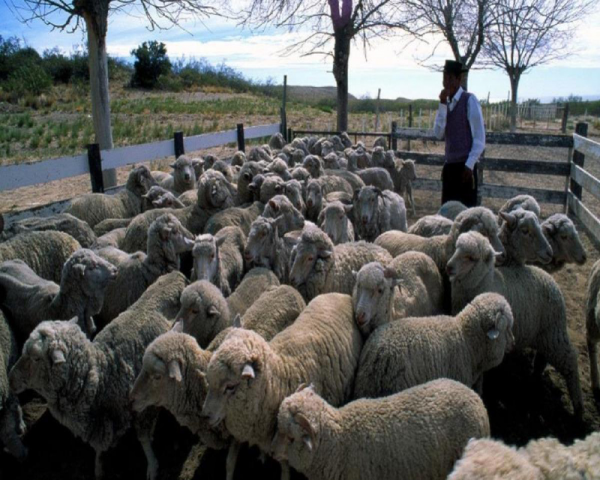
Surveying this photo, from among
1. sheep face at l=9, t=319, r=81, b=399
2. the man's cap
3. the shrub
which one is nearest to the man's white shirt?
the man's cap

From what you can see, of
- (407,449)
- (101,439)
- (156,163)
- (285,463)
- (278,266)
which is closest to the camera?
(407,449)

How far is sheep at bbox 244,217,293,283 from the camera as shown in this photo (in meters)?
5.15

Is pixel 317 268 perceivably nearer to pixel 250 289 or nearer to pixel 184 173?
pixel 250 289

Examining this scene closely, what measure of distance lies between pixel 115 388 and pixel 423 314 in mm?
2468

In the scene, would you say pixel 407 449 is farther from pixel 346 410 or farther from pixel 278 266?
pixel 278 266

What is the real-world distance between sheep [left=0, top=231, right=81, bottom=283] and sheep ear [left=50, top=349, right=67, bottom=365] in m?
2.20

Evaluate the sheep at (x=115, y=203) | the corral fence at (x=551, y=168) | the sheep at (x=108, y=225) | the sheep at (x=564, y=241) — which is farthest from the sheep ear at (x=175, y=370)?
the corral fence at (x=551, y=168)

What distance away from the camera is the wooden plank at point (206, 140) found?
10.7 m

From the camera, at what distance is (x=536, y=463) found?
1.57 metres

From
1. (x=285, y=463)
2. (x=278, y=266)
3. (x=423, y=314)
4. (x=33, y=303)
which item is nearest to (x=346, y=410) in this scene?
(x=285, y=463)

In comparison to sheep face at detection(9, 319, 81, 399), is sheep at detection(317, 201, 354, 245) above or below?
above

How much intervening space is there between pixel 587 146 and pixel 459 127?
3218mm

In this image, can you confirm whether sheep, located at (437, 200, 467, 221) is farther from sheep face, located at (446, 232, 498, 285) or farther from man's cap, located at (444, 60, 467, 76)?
sheep face, located at (446, 232, 498, 285)

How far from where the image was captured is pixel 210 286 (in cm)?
416
